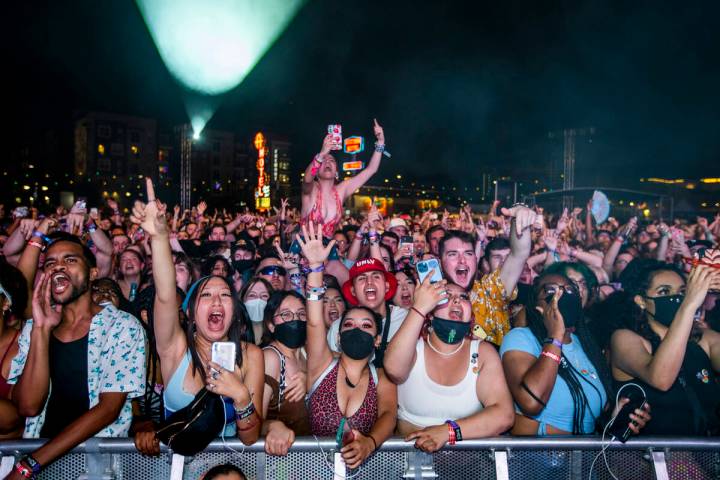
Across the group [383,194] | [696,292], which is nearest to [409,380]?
[696,292]

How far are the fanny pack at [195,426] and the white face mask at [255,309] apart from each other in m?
2.05

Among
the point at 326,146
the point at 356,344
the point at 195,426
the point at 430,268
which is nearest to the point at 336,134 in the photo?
the point at 326,146

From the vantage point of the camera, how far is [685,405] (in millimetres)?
3096

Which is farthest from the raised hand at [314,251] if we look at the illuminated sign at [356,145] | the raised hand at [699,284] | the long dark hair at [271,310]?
the illuminated sign at [356,145]

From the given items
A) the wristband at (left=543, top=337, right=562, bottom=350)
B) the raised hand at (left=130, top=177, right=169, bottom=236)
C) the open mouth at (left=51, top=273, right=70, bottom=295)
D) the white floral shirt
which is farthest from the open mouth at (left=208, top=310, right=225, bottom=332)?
the wristband at (left=543, top=337, right=562, bottom=350)

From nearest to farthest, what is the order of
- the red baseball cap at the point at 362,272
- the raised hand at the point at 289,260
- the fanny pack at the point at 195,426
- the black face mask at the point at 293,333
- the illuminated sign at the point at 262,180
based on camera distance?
the fanny pack at the point at 195,426
the black face mask at the point at 293,333
the red baseball cap at the point at 362,272
the raised hand at the point at 289,260
the illuminated sign at the point at 262,180

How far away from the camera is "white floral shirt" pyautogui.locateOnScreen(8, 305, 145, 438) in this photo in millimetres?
2994

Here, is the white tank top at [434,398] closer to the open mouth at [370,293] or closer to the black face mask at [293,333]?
the black face mask at [293,333]

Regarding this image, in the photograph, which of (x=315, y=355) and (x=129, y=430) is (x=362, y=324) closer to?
(x=315, y=355)

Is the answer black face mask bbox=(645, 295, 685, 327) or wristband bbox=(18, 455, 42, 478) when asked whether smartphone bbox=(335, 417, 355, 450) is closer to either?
wristband bbox=(18, 455, 42, 478)

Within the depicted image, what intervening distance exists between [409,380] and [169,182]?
92.7 meters

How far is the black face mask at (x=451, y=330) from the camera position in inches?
128

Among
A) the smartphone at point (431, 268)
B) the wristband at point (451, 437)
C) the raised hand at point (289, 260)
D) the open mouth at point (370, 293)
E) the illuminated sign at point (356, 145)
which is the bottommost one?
the wristband at point (451, 437)

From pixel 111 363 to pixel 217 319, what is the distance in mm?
646
